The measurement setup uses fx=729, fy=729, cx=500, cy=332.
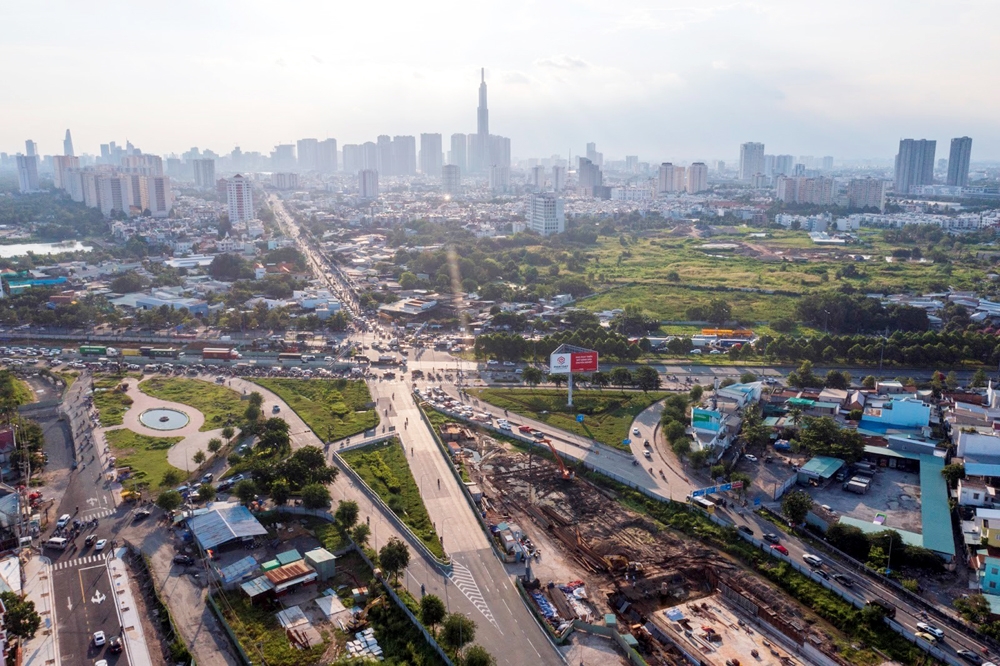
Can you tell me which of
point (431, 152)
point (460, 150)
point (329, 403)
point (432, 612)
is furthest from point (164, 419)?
point (460, 150)

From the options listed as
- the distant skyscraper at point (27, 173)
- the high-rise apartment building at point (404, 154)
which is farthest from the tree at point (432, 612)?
the high-rise apartment building at point (404, 154)

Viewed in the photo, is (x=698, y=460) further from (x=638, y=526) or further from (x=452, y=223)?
(x=452, y=223)

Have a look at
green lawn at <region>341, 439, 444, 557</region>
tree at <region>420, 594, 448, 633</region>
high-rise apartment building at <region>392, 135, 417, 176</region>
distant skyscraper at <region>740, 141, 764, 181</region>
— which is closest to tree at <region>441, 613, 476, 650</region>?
tree at <region>420, 594, 448, 633</region>

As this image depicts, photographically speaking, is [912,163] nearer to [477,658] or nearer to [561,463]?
[561,463]

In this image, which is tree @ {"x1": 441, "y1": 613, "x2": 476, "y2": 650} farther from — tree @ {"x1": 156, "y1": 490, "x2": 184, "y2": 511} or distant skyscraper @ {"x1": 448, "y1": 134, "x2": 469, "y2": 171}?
distant skyscraper @ {"x1": 448, "y1": 134, "x2": 469, "y2": 171}

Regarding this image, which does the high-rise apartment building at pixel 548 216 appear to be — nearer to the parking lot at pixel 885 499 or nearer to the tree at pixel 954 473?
the parking lot at pixel 885 499

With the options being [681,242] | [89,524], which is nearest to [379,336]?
[89,524]
